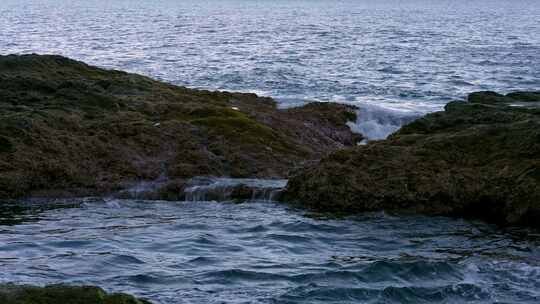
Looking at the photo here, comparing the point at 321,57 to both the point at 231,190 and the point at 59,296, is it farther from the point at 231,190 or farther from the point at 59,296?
the point at 59,296

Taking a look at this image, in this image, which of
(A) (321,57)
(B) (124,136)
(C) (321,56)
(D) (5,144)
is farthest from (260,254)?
(C) (321,56)

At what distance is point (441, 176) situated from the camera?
53.1 feet

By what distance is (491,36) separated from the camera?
75438 millimetres

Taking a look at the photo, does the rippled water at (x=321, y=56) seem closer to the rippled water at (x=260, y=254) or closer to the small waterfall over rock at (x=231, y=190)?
the small waterfall over rock at (x=231, y=190)

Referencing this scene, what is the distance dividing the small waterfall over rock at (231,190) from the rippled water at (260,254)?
1.26ft

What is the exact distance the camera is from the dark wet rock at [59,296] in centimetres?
849

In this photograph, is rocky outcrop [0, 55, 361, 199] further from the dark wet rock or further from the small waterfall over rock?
the dark wet rock

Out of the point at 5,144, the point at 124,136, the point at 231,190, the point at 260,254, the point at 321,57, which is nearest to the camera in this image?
the point at 260,254

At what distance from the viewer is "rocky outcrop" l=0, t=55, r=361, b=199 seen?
1795cm

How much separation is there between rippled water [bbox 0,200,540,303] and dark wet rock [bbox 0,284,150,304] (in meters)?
2.32

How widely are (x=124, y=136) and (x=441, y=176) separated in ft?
26.6

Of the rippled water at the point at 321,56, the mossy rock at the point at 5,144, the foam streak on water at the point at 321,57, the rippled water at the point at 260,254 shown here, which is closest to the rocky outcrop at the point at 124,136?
the mossy rock at the point at 5,144

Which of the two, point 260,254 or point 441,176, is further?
point 441,176

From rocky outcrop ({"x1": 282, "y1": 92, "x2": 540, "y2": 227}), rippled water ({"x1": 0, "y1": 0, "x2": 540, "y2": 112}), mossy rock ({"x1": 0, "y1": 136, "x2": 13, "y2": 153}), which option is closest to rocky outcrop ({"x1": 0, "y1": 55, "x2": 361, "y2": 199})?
mossy rock ({"x1": 0, "y1": 136, "x2": 13, "y2": 153})
